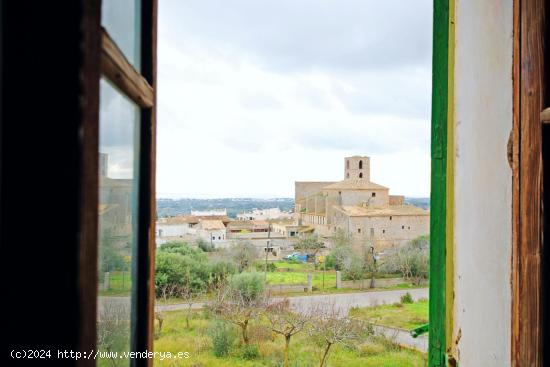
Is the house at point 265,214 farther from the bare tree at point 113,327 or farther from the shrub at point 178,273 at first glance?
the bare tree at point 113,327

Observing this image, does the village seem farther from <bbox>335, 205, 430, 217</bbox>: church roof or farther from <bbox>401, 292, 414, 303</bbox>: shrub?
<bbox>401, 292, 414, 303</bbox>: shrub

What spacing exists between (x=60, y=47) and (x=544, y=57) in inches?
27.1

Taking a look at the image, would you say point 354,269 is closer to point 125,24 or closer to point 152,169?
point 152,169

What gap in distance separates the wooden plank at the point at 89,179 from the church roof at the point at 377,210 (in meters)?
1.86

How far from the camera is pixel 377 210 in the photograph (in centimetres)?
212

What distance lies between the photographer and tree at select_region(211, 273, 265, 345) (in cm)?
197

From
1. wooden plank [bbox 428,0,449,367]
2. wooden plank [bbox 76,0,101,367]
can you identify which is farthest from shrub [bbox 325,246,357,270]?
wooden plank [bbox 76,0,101,367]

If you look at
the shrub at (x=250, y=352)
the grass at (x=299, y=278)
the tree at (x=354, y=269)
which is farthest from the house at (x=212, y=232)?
the tree at (x=354, y=269)

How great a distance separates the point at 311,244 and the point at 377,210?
387 millimetres

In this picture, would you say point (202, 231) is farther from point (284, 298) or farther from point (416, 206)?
point (416, 206)

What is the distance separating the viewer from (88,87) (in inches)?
11.7

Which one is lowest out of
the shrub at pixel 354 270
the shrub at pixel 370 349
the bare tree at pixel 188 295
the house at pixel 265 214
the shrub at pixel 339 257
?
the shrub at pixel 370 349

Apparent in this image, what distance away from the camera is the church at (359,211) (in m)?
2.08

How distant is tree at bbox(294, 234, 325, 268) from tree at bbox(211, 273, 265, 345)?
0.89 ft
